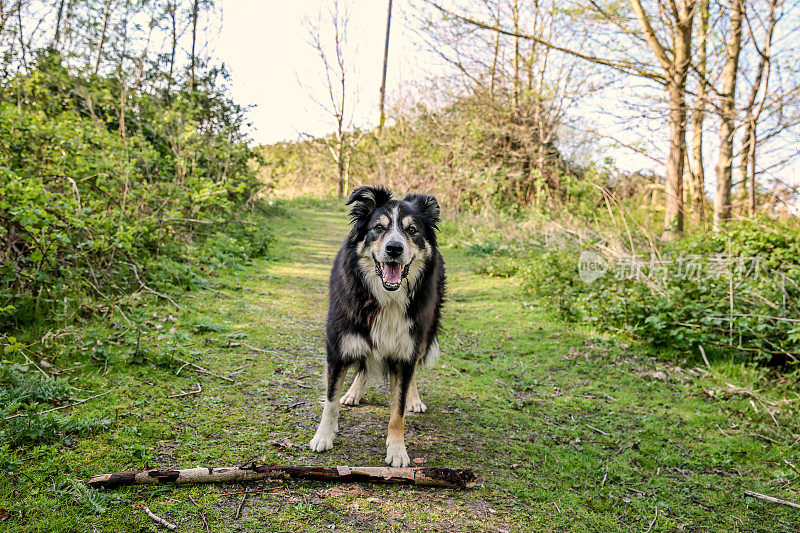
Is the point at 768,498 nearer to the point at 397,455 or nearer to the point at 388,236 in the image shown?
the point at 397,455

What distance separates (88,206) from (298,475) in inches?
160

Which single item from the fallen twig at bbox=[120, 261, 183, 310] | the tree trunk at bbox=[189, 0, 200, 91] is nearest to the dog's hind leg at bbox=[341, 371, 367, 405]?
the fallen twig at bbox=[120, 261, 183, 310]

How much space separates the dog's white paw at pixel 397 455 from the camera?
2.99m

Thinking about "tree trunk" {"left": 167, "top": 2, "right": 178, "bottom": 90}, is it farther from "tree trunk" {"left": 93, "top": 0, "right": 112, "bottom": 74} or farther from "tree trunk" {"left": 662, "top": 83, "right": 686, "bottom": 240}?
"tree trunk" {"left": 662, "top": 83, "right": 686, "bottom": 240}

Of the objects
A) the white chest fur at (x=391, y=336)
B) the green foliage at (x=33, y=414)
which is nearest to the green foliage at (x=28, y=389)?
the green foliage at (x=33, y=414)

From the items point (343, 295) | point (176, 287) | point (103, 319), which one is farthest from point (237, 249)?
point (343, 295)

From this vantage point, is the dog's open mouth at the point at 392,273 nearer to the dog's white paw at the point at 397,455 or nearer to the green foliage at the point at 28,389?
the dog's white paw at the point at 397,455

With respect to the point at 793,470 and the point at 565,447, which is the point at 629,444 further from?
the point at 793,470

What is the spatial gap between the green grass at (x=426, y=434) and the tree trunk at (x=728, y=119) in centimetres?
414

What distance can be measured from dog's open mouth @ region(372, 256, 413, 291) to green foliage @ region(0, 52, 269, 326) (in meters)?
2.73

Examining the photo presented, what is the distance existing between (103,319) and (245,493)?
281cm

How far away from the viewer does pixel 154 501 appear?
2.33 meters

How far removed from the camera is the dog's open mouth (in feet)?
10.4

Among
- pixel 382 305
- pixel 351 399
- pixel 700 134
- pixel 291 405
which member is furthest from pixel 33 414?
pixel 700 134
